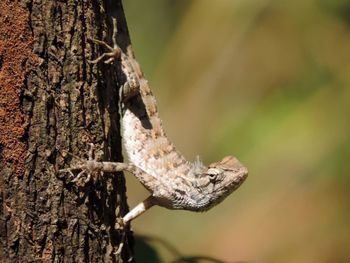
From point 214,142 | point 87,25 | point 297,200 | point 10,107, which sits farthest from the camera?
point 214,142

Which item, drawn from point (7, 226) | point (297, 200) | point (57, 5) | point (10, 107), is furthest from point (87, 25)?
point (297, 200)

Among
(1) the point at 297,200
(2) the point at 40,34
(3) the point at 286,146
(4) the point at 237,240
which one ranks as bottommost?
→ (4) the point at 237,240

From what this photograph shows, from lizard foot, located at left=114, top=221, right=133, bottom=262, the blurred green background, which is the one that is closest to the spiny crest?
lizard foot, located at left=114, top=221, right=133, bottom=262

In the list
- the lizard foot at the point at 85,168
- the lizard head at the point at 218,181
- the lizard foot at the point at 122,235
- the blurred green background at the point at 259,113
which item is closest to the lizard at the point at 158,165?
the lizard head at the point at 218,181

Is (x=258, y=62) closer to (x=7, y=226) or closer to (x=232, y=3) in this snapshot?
(x=232, y=3)

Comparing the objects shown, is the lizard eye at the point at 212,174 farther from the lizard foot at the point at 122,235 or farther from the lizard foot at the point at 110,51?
the lizard foot at the point at 110,51

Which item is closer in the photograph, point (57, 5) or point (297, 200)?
point (57, 5)

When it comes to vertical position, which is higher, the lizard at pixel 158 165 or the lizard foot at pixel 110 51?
the lizard foot at pixel 110 51
